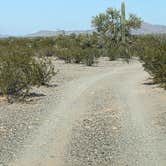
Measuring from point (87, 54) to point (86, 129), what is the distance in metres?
25.3

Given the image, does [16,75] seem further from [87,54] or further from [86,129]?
[87,54]

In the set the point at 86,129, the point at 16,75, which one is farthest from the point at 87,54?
the point at 86,129

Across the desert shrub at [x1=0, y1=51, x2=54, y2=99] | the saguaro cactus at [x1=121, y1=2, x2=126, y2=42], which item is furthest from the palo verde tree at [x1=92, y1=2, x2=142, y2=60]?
the desert shrub at [x1=0, y1=51, x2=54, y2=99]

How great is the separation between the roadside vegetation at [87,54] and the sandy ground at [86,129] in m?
0.85

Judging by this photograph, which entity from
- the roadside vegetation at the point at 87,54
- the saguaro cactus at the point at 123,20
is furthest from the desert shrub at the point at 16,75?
the saguaro cactus at the point at 123,20

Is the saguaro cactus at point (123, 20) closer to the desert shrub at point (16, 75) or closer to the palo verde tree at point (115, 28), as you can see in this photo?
the palo verde tree at point (115, 28)

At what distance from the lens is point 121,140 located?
10273mm

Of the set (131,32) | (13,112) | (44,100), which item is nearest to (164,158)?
(13,112)

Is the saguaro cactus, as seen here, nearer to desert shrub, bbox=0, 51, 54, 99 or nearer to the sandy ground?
the sandy ground

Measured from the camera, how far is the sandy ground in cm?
887

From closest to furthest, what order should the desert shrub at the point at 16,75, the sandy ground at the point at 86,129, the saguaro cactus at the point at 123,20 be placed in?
1. the sandy ground at the point at 86,129
2. the desert shrub at the point at 16,75
3. the saguaro cactus at the point at 123,20

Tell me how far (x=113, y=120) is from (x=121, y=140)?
7.88ft

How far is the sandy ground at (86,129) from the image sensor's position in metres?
8.87

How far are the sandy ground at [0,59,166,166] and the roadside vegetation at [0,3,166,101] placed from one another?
85cm
